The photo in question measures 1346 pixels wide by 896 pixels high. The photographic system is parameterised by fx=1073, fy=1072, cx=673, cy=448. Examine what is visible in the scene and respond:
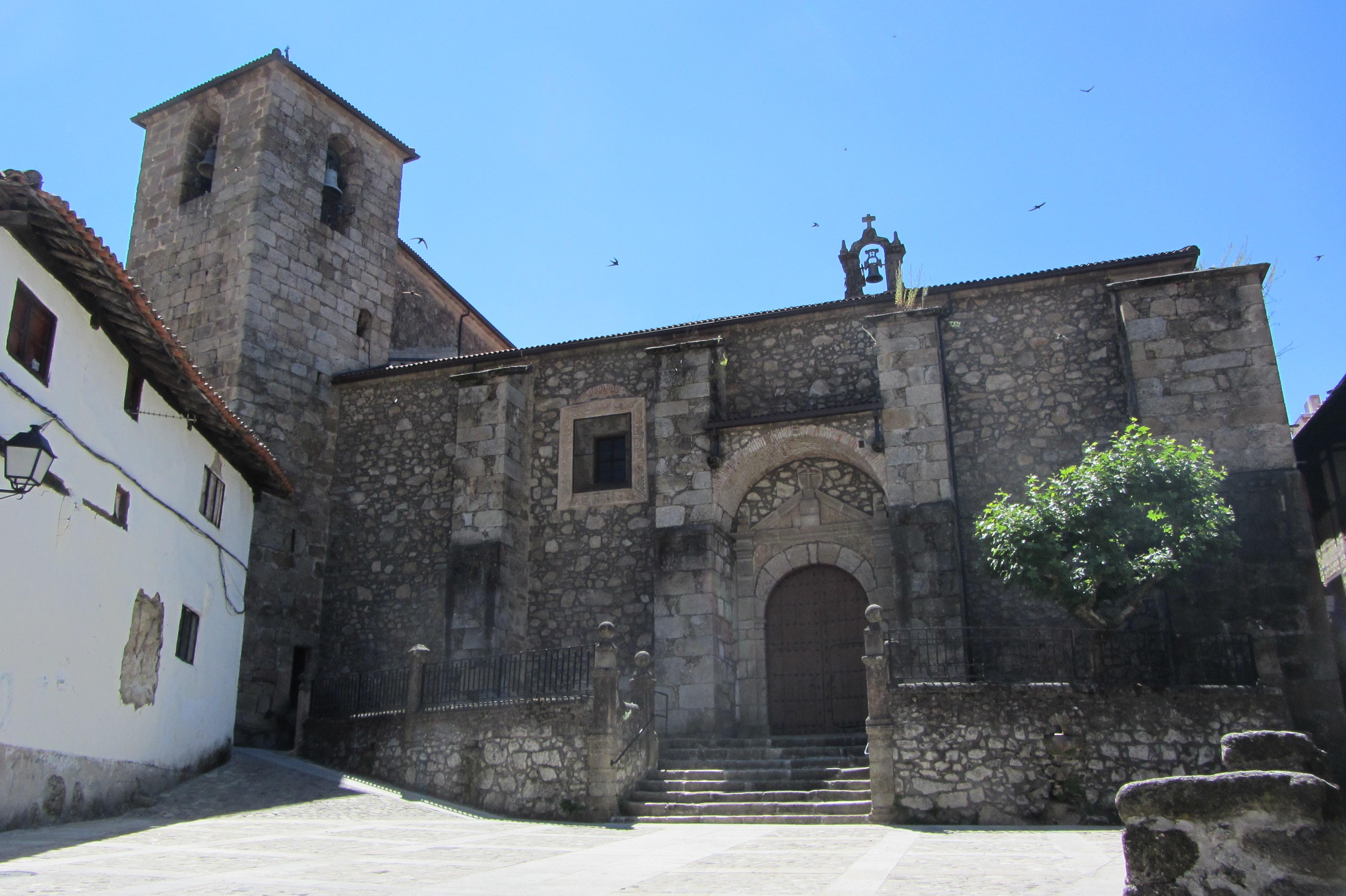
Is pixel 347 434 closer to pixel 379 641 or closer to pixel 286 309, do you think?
pixel 286 309

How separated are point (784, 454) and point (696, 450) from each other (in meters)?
1.27

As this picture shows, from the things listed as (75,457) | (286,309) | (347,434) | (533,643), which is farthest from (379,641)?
(75,457)

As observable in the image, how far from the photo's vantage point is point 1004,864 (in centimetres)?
695

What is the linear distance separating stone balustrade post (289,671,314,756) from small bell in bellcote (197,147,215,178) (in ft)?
30.5

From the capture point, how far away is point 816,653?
14781 mm

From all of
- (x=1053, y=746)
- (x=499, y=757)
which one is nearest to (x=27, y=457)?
(x=499, y=757)

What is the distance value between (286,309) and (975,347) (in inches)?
438

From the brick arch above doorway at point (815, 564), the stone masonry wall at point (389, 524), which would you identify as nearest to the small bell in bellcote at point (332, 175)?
the stone masonry wall at point (389, 524)

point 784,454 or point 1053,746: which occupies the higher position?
point 784,454

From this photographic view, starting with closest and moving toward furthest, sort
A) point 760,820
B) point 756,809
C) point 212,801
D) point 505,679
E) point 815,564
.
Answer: point 760,820, point 756,809, point 212,801, point 505,679, point 815,564

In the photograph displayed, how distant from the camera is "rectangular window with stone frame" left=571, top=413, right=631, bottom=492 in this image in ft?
53.4

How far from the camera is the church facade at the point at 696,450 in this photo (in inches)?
523

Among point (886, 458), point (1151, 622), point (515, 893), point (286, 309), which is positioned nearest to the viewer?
point (515, 893)

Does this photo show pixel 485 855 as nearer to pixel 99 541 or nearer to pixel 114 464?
pixel 99 541
